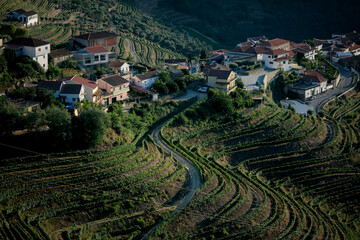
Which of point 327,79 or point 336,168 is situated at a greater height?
point 327,79

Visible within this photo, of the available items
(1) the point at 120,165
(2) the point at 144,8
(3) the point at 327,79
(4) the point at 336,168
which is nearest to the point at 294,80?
(3) the point at 327,79

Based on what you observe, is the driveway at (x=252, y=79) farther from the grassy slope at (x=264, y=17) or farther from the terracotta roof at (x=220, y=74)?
Result: the grassy slope at (x=264, y=17)

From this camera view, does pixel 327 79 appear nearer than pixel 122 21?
Yes

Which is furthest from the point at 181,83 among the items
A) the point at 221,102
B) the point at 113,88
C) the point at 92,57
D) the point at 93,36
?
the point at 93,36

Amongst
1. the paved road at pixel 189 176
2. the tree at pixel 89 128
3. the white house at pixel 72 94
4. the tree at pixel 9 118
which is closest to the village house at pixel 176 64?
the paved road at pixel 189 176

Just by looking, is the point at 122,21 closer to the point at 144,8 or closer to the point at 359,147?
the point at 144,8
